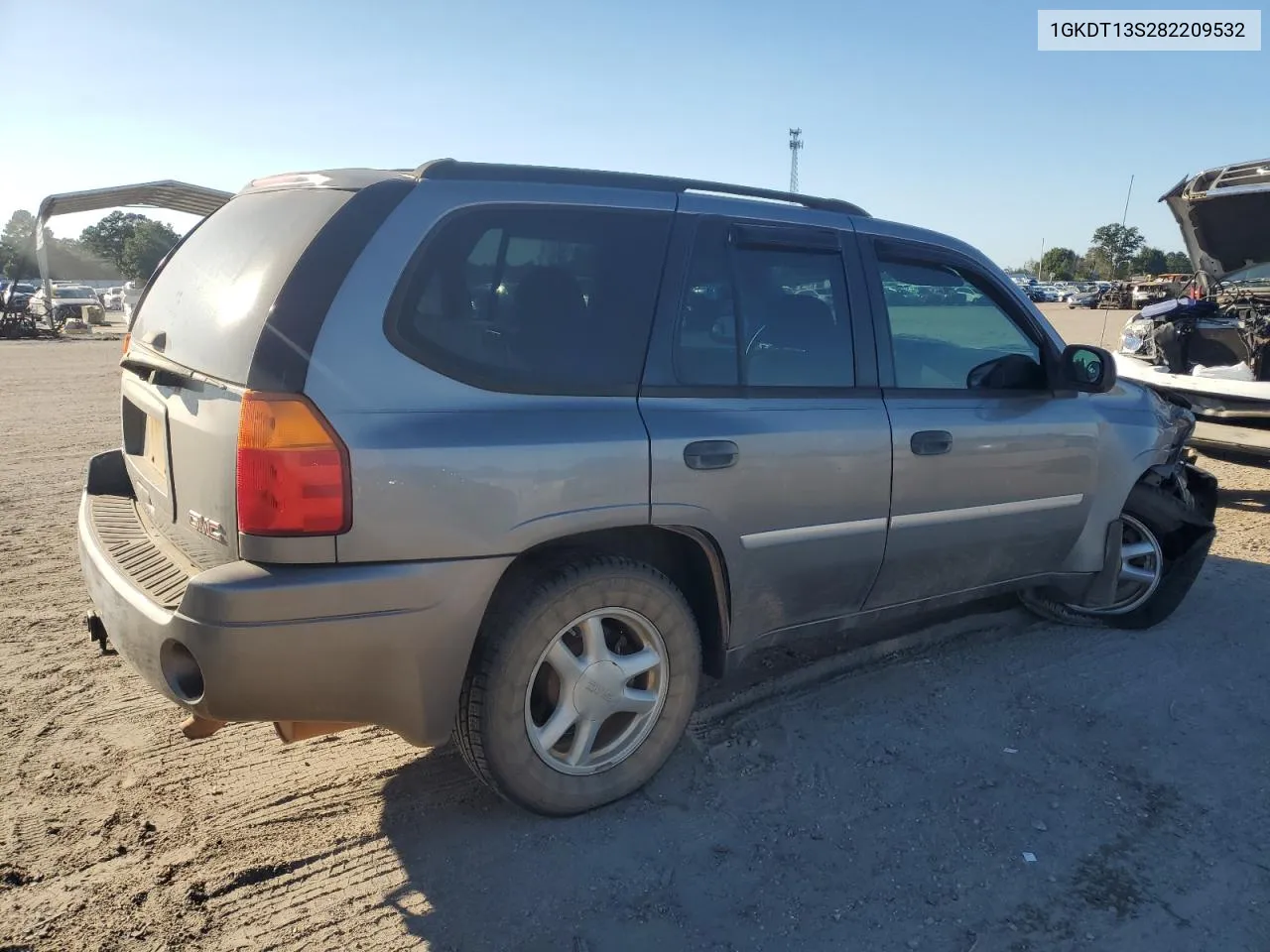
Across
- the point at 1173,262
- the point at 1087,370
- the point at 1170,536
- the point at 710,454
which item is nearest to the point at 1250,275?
the point at 1170,536

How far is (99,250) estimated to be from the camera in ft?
284

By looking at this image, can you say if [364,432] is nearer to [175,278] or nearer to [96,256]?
[175,278]

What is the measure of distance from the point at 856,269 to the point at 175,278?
7.84ft

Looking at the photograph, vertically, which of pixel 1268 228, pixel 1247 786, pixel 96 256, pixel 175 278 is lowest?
pixel 1247 786

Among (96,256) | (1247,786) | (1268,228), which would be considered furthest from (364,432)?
(96,256)

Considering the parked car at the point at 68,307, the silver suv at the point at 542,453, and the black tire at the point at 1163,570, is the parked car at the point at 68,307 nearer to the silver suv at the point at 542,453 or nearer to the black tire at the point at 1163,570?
the silver suv at the point at 542,453

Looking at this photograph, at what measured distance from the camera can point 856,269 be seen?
345 cm

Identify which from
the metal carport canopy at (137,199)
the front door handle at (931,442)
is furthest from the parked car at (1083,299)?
the front door handle at (931,442)

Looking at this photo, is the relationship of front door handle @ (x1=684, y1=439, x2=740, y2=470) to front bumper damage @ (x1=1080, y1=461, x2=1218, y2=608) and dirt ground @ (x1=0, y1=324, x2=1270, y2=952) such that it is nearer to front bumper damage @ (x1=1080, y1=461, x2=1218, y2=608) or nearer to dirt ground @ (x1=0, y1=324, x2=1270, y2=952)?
dirt ground @ (x1=0, y1=324, x2=1270, y2=952)

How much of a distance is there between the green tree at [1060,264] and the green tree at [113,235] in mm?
85187

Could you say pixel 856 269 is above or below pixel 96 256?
below

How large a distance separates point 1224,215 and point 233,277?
28.3 feet

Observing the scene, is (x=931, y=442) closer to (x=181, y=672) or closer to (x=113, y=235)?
(x=181, y=672)

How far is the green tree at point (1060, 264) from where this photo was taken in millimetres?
91938
